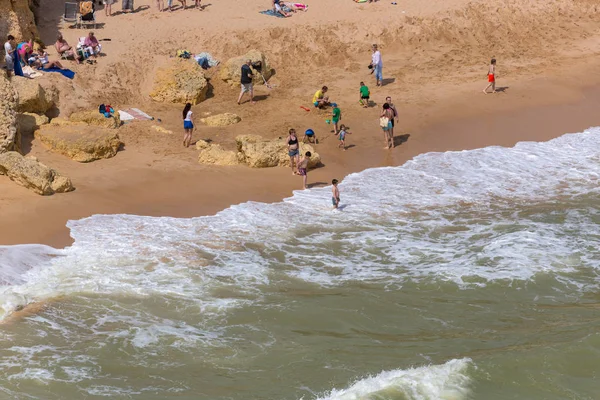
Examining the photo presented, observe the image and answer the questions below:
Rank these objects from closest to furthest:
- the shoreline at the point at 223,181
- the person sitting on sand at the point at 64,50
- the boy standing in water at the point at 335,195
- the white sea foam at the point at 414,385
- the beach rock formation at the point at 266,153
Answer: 1. the white sea foam at the point at 414,385
2. the shoreline at the point at 223,181
3. the boy standing in water at the point at 335,195
4. the beach rock formation at the point at 266,153
5. the person sitting on sand at the point at 64,50

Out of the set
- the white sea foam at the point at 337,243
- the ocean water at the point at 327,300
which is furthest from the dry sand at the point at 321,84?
the ocean water at the point at 327,300

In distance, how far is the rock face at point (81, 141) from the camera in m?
20.7

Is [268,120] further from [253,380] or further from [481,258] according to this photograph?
[253,380]

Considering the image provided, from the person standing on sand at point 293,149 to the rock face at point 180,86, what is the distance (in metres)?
6.09

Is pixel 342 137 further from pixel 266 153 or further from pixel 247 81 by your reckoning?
pixel 247 81

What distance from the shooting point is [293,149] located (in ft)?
66.7

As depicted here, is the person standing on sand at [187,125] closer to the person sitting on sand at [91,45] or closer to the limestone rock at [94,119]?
the limestone rock at [94,119]

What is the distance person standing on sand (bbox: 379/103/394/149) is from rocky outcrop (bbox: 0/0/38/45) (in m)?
11.7

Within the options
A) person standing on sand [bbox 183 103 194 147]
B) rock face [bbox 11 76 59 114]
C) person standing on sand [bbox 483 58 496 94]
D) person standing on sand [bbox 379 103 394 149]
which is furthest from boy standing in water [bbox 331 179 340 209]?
person standing on sand [bbox 483 58 496 94]

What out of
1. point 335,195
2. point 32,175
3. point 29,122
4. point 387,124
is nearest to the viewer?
point 335,195

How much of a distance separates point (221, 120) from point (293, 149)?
14.1 feet

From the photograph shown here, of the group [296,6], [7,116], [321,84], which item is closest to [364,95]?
[321,84]

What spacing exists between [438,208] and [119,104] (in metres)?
11.2

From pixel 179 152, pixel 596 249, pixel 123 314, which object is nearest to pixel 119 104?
pixel 179 152
